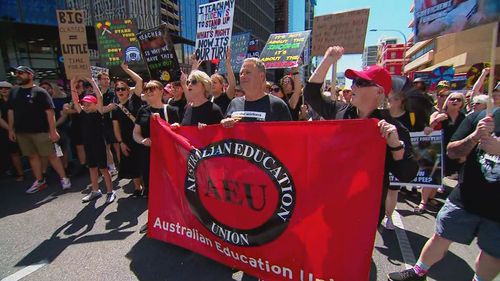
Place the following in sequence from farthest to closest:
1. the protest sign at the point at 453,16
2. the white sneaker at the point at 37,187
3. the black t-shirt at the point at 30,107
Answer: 1. the white sneaker at the point at 37,187
2. the black t-shirt at the point at 30,107
3. the protest sign at the point at 453,16

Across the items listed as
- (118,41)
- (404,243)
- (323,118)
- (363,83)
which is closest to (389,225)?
(404,243)

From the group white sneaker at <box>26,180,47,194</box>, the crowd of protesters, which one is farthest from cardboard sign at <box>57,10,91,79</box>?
white sneaker at <box>26,180,47,194</box>

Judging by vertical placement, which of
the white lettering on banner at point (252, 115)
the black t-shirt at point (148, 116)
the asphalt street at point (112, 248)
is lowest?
the asphalt street at point (112, 248)

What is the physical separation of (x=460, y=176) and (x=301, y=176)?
119cm

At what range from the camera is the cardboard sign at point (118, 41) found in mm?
A: 9430

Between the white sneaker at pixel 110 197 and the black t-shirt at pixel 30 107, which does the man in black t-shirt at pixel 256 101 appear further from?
the black t-shirt at pixel 30 107

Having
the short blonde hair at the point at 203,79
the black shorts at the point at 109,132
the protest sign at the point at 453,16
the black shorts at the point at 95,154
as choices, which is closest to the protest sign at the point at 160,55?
the black shorts at the point at 109,132

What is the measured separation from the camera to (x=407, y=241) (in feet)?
11.6

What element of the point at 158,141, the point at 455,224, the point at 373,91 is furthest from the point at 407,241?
the point at 158,141

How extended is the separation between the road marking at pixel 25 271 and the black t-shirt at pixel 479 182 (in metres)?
3.83

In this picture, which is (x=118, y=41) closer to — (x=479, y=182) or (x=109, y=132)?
Answer: (x=109, y=132)

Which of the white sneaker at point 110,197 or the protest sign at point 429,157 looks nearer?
the protest sign at point 429,157

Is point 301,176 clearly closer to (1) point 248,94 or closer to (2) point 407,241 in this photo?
(1) point 248,94

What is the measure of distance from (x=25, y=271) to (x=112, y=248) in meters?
0.80
